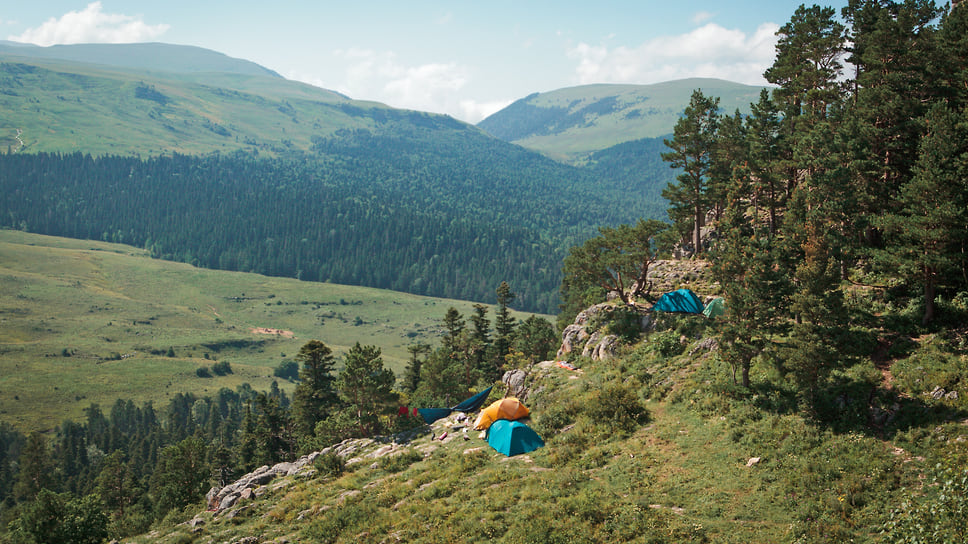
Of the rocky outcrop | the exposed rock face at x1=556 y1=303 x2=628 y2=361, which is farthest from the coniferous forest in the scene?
the rocky outcrop

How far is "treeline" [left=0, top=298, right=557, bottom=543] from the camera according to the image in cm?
5950

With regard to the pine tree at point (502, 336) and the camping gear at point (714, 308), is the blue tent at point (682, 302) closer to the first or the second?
the camping gear at point (714, 308)

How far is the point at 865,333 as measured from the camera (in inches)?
1319

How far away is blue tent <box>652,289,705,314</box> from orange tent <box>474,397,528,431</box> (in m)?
15.7

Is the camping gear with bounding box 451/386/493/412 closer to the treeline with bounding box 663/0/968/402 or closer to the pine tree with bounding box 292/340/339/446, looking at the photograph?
the treeline with bounding box 663/0/968/402

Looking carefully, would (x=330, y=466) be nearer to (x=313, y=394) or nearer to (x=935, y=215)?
(x=313, y=394)

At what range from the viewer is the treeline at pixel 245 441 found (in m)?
59.5

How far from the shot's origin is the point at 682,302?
1884 inches

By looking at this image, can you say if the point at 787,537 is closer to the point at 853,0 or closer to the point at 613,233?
the point at 613,233

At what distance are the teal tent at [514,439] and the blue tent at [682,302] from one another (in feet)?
57.4

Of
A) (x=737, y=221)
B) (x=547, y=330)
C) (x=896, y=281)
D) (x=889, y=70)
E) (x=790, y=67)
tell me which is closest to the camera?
(x=896, y=281)

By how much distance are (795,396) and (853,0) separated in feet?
152

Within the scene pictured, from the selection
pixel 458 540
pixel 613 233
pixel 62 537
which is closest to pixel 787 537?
pixel 458 540

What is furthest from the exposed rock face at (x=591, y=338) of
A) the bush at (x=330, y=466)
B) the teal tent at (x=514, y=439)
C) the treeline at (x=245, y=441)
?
the bush at (x=330, y=466)
